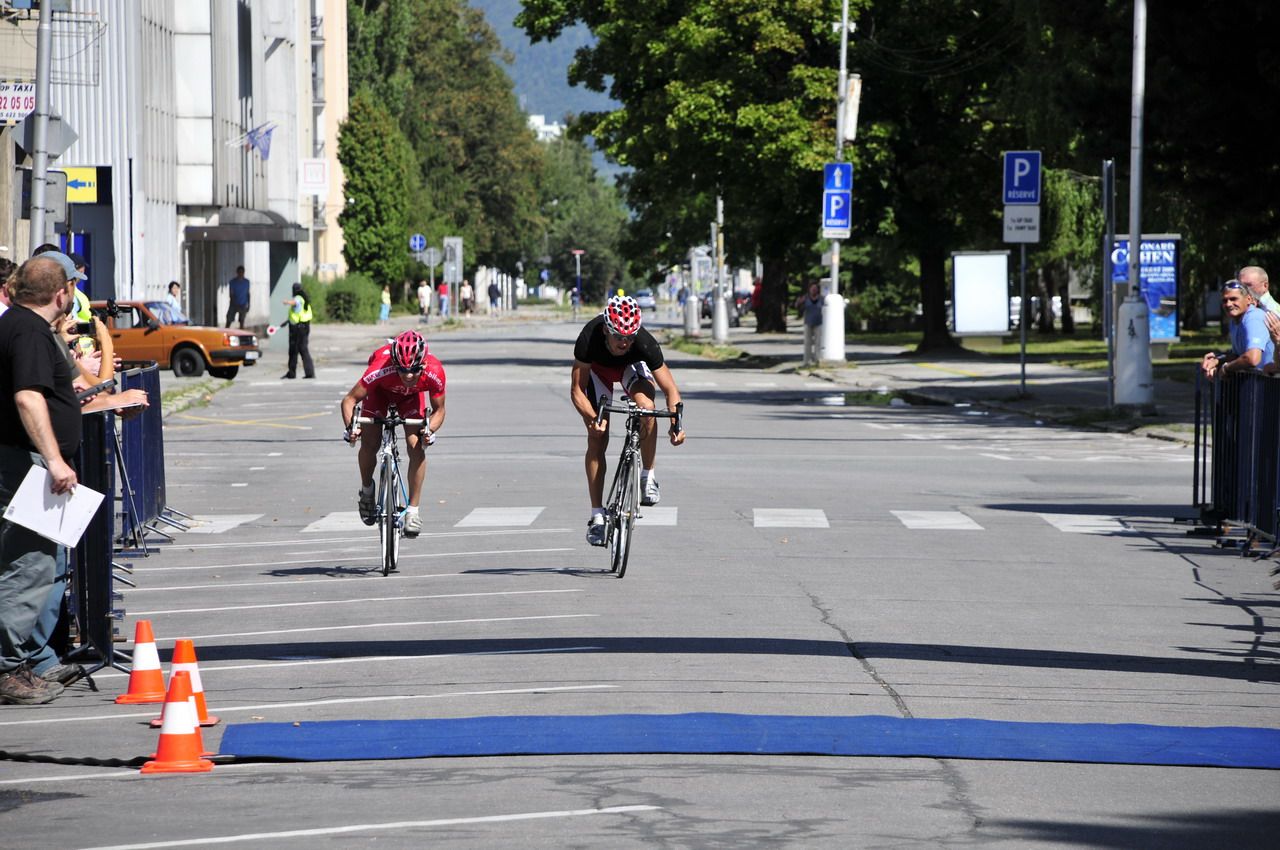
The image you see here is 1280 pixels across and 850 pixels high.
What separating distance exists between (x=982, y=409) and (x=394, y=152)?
213 feet

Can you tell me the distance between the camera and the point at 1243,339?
15.3m

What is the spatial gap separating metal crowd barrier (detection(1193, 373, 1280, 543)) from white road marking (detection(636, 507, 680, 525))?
413cm

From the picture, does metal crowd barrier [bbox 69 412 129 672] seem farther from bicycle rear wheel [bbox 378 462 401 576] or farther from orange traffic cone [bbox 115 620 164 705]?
bicycle rear wheel [bbox 378 462 401 576]

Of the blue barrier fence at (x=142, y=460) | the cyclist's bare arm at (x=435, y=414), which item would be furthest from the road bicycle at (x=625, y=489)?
the blue barrier fence at (x=142, y=460)

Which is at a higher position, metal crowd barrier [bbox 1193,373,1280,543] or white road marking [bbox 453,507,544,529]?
metal crowd barrier [bbox 1193,373,1280,543]

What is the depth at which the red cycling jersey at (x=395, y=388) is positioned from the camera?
13.6 meters

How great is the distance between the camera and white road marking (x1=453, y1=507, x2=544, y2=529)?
16203 mm

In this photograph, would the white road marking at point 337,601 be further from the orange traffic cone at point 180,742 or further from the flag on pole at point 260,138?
the flag on pole at point 260,138

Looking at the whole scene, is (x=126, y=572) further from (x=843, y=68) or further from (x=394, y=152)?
(x=394, y=152)

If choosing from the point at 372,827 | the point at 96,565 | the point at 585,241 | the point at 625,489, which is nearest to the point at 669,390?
the point at 625,489

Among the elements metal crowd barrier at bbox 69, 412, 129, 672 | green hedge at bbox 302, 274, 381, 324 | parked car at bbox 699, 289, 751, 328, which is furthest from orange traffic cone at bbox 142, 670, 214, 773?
parked car at bbox 699, 289, 751, 328

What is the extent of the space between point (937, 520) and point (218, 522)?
19.3 ft

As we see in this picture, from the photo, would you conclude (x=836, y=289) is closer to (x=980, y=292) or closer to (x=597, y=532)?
(x=980, y=292)

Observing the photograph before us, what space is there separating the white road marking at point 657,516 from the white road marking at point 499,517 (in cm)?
88
